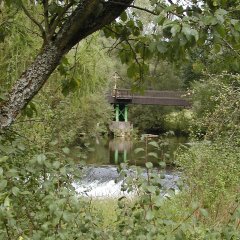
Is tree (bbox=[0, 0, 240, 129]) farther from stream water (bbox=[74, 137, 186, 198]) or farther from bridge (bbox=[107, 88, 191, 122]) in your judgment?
bridge (bbox=[107, 88, 191, 122])

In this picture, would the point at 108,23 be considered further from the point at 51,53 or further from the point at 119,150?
the point at 119,150

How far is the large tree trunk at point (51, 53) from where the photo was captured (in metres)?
1.84

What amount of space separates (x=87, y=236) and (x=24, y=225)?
0.24 metres

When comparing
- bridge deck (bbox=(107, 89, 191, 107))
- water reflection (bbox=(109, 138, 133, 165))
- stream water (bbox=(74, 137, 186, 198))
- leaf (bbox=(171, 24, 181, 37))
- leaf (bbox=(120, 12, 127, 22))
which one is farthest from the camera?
bridge deck (bbox=(107, 89, 191, 107))

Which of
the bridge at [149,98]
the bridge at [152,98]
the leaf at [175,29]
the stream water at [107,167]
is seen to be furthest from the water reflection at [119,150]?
the leaf at [175,29]

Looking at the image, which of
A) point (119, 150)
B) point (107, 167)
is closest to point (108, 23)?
point (107, 167)

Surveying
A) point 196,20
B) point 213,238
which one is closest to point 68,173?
point 213,238

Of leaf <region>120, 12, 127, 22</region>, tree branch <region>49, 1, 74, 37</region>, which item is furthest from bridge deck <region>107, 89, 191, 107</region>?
tree branch <region>49, 1, 74, 37</region>

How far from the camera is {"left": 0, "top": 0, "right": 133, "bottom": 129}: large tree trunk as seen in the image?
1.84m

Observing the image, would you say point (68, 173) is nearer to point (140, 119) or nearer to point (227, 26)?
point (227, 26)

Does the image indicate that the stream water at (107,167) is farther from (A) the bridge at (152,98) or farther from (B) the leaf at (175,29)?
(B) the leaf at (175,29)

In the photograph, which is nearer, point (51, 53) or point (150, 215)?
point (150, 215)

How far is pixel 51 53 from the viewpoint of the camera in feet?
6.18

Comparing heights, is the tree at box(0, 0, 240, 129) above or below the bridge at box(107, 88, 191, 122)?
above
